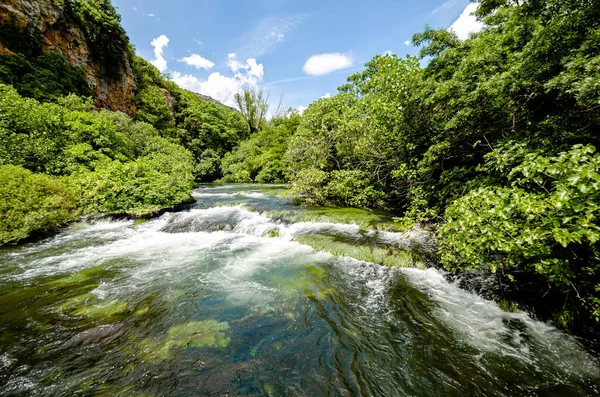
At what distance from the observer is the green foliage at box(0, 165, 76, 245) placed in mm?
6621

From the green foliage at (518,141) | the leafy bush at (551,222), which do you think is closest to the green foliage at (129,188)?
the green foliage at (518,141)

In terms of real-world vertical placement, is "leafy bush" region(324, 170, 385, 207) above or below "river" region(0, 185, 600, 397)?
above

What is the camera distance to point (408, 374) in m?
2.86

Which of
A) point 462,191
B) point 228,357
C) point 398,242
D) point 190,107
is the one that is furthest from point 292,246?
point 190,107

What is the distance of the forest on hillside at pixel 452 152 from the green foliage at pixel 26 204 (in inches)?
1.5

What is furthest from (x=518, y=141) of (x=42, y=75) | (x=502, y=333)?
(x=42, y=75)

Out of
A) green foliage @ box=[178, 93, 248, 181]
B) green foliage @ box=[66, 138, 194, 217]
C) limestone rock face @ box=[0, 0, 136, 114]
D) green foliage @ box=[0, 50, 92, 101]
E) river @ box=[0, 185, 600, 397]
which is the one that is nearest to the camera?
river @ box=[0, 185, 600, 397]

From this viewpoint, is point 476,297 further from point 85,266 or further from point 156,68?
point 156,68

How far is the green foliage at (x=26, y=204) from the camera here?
6.62 m

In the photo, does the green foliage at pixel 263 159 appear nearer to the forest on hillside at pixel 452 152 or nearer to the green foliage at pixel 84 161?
the forest on hillside at pixel 452 152

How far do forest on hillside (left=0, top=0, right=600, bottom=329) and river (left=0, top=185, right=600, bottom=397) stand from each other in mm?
945

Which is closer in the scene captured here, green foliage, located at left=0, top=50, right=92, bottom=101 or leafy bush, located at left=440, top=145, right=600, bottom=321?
leafy bush, located at left=440, top=145, right=600, bottom=321

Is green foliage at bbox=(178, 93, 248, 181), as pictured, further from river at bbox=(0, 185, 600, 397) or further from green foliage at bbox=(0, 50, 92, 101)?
river at bbox=(0, 185, 600, 397)

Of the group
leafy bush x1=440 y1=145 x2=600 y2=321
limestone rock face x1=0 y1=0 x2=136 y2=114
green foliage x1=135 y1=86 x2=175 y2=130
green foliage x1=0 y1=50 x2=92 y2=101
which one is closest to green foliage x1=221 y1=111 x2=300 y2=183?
green foliage x1=135 y1=86 x2=175 y2=130
